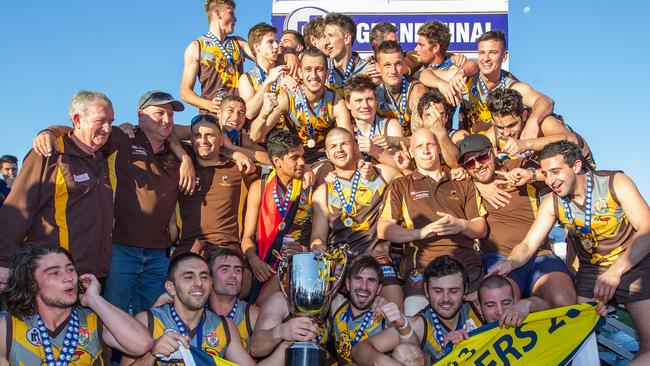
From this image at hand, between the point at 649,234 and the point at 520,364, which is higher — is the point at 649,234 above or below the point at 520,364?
above

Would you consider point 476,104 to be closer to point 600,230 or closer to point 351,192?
point 351,192

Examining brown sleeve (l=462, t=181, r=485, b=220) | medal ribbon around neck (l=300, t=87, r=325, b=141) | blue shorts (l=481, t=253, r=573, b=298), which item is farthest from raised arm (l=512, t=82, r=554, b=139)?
medal ribbon around neck (l=300, t=87, r=325, b=141)

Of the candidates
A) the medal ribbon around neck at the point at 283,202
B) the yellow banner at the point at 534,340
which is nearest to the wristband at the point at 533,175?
the yellow banner at the point at 534,340

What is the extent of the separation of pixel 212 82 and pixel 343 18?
6.13 ft

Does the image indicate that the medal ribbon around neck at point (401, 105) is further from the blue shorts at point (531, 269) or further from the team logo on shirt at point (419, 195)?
the blue shorts at point (531, 269)

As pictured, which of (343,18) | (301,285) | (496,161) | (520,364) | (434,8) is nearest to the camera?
(301,285)

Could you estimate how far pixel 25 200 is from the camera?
5.93 meters

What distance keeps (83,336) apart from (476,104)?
5.20 metres

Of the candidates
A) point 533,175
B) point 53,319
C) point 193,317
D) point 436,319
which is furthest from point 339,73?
point 53,319

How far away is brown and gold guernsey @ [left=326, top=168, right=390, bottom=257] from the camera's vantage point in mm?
7191

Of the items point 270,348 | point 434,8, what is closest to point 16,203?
point 270,348

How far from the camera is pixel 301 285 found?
16.5ft

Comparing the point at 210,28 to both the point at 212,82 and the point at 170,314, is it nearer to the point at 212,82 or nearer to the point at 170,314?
the point at 212,82

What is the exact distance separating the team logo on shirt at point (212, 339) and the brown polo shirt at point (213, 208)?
1465mm
